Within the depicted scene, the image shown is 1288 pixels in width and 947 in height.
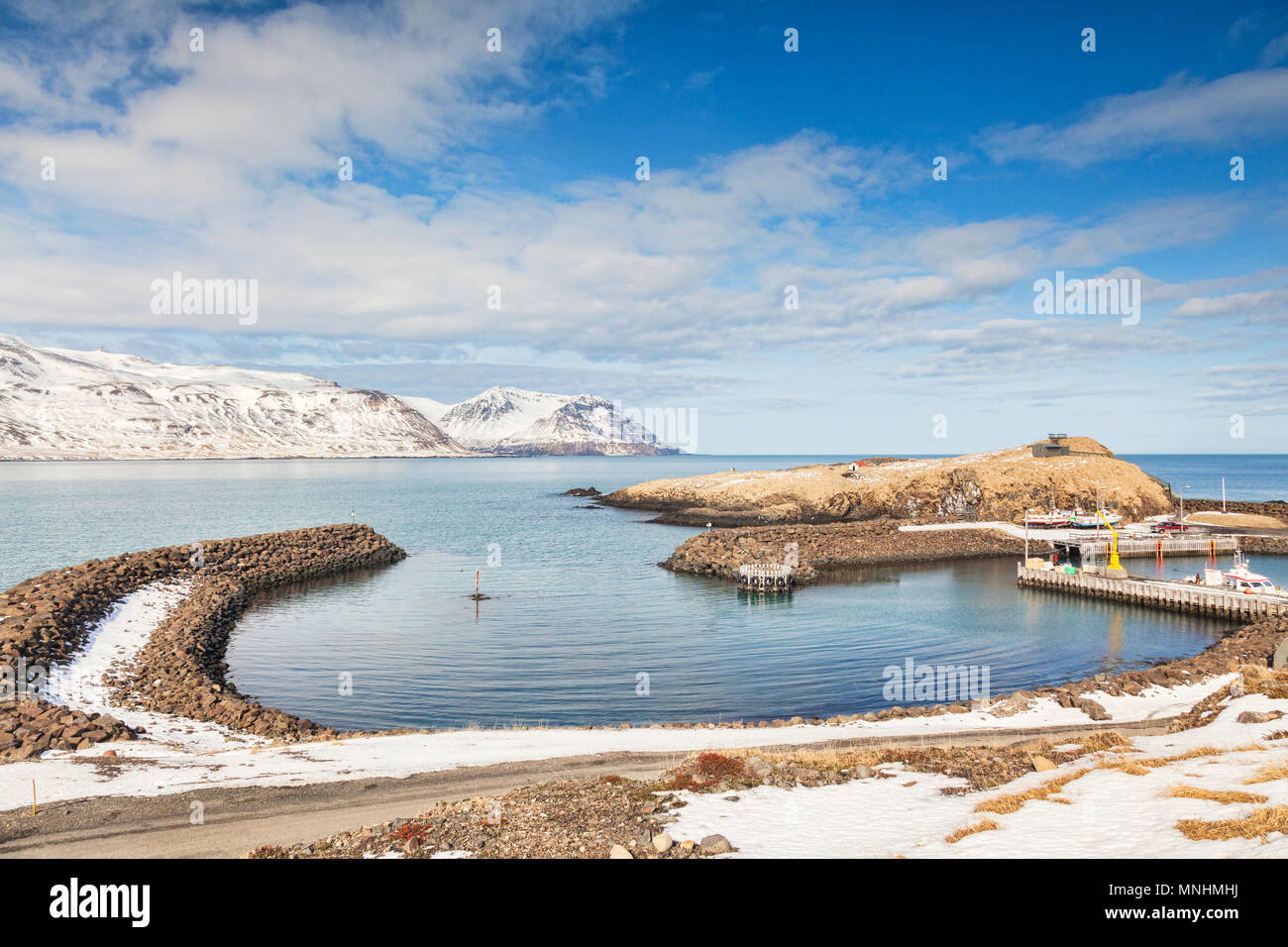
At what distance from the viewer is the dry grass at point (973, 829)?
459 inches

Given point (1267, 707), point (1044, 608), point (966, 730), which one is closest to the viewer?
point (1267, 707)

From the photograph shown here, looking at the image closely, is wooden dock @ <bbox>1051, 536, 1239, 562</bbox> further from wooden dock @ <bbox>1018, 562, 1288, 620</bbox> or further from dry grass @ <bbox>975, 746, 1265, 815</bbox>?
dry grass @ <bbox>975, 746, 1265, 815</bbox>

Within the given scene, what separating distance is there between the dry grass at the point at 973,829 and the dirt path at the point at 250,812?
260 inches

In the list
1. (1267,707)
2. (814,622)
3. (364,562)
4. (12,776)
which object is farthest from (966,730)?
(364,562)

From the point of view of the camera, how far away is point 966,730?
20.5 metres

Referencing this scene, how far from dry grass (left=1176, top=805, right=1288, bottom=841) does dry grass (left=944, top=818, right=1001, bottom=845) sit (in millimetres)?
2649

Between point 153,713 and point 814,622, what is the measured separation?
31.5 metres

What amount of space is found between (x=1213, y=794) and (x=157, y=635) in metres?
38.7

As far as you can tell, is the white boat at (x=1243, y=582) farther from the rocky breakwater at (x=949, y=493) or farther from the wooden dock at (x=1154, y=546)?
the rocky breakwater at (x=949, y=493)

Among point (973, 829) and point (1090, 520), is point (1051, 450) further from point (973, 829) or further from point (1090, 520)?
point (973, 829)

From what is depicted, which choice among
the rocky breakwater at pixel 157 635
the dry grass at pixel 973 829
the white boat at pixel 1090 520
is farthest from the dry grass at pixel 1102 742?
the white boat at pixel 1090 520

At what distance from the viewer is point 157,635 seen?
33.0m

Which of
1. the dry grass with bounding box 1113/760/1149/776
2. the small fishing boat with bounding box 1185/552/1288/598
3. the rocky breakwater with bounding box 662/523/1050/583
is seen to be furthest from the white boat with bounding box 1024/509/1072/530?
the dry grass with bounding box 1113/760/1149/776
